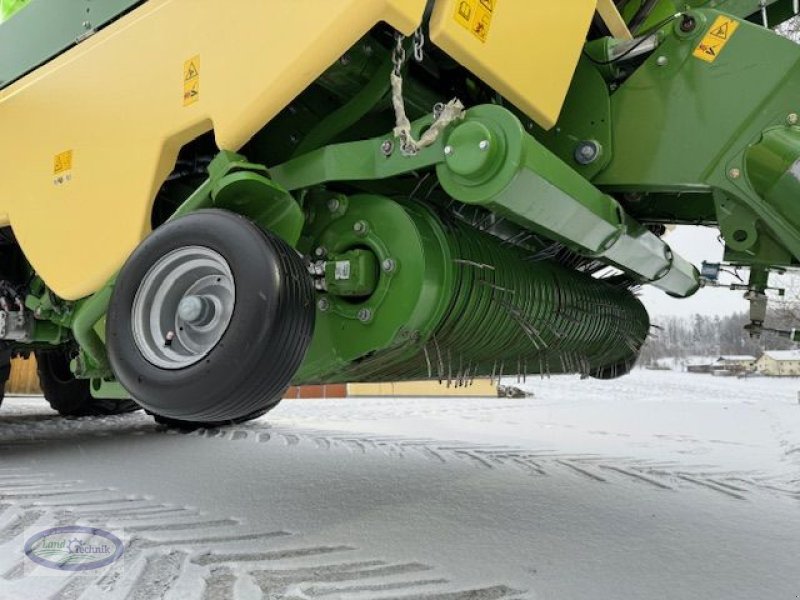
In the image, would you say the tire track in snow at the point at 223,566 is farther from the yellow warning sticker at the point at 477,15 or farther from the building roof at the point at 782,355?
the building roof at the point at 782,355

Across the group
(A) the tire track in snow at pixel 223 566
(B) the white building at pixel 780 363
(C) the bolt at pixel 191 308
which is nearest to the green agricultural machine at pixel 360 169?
(C) the bolt at pixel 191 308

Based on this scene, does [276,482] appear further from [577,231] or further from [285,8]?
[285,8]

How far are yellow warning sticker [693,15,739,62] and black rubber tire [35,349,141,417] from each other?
16.1ft

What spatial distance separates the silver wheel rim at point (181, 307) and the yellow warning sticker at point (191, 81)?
52cm

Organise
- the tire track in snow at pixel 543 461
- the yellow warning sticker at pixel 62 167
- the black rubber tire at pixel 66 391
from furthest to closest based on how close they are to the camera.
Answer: the black rubber tire at pixel 66 391 → the tire track in snow at pixel 543 461 → the yellow warning sticker at pixel 62 167

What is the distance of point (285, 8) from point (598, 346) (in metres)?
2.32

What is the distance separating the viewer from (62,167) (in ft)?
7.89

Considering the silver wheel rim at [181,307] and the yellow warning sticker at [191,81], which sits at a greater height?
the yellow warning sticker at [191,81]

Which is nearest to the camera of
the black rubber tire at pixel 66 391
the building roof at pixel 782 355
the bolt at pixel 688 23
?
the bolt at pixel 688 23

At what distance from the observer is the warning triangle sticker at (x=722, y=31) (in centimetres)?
193

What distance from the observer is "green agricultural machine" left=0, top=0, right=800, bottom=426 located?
5.59 feet

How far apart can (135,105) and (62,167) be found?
46cm

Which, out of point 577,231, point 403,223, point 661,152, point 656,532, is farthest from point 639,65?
point 656,532

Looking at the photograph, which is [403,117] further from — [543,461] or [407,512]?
[543,461]
